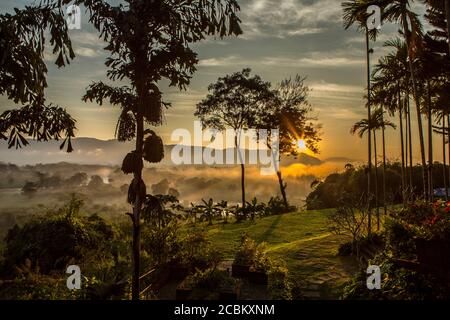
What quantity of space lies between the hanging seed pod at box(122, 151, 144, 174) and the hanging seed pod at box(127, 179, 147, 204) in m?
0.31

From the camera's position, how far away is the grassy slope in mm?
12641

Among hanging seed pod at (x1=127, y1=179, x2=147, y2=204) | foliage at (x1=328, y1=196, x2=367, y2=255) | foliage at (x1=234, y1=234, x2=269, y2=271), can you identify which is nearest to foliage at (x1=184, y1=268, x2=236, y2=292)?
foliage at (x1=234, y1=234, x2=269, y2=271)

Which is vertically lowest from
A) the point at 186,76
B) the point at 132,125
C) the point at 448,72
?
the point at 132,125

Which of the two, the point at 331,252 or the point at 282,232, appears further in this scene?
the point at 282,232

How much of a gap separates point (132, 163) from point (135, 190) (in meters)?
0.57

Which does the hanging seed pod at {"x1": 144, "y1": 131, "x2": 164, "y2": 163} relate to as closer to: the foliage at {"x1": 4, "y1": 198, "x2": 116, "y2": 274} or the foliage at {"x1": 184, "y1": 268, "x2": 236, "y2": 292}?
the foliage at {"x1": 184, "y1": 268, "x2": 236, "y2": 292}

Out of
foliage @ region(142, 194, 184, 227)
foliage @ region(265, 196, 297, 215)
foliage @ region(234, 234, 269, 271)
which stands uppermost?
foliage @ region(142, 194, 184, 227)

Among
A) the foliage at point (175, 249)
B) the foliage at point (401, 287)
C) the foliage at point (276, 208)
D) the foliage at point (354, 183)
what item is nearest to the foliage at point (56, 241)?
the foliage at point (175, 249)

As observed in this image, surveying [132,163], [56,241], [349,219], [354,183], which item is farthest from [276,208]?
[132,163]
